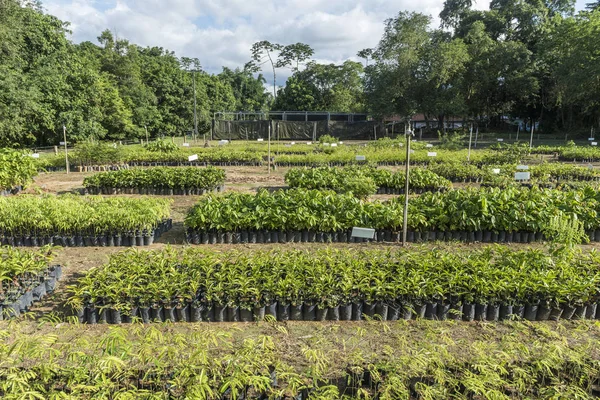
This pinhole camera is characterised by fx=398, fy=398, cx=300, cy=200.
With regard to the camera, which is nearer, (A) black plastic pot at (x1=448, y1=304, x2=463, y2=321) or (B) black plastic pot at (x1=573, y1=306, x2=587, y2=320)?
(A) black plastic pot at (x1=448, y1=304, x2=463, y2=321)

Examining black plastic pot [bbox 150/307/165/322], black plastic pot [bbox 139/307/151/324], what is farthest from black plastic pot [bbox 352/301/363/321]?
black plastic pot [bbox 139/307/151/324]

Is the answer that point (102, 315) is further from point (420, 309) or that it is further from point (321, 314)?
point (420, 309)

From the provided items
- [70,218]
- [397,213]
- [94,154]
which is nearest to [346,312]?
[397,213]

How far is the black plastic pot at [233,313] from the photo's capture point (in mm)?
4375

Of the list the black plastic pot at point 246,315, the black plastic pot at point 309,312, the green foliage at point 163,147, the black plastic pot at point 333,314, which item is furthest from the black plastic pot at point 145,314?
the green foliage at point 163,147

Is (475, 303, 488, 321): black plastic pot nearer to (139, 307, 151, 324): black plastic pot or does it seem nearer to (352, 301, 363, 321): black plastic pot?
(352, 301, 363, 321): black plastic pot

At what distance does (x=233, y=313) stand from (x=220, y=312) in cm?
14

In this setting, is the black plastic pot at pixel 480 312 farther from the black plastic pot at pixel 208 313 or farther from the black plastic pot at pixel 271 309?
the black plastic pot at pixel 208 313

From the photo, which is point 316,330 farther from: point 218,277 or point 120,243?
point 120,243

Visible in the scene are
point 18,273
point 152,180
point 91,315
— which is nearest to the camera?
point 91,315

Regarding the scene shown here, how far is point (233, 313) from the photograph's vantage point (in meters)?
4.39

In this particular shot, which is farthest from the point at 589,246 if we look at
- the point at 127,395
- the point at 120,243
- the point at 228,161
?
the point at 228,161

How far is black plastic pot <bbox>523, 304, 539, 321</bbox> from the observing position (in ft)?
14.5

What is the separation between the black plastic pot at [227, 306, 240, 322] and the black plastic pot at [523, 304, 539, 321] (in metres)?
3.22
